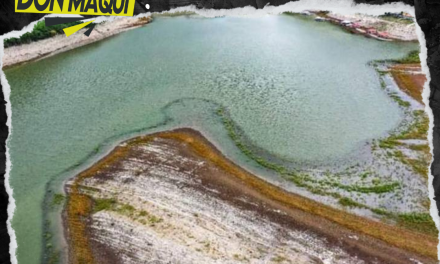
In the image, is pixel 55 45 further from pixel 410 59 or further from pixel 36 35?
pixel 410 59

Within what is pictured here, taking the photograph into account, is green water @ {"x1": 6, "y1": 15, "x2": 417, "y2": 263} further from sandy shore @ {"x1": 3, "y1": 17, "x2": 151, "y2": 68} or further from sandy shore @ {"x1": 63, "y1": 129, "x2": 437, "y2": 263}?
sandy shore @ {"x1": 63, "y1": 129, "x2": 437, "y2": 263}

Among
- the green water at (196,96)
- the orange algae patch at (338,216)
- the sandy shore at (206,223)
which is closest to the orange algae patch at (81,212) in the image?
the sandy shore at (206,223)

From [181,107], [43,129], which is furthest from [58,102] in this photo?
[181,107]

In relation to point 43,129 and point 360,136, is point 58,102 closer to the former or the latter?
point 43,129

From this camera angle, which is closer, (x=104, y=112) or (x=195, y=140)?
(x=195, y=140)

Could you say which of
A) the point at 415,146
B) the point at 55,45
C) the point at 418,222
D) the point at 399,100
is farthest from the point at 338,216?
the point at 55,45

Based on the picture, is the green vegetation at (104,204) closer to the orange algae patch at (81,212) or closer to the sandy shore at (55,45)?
the orange algae patch at (81,212)
